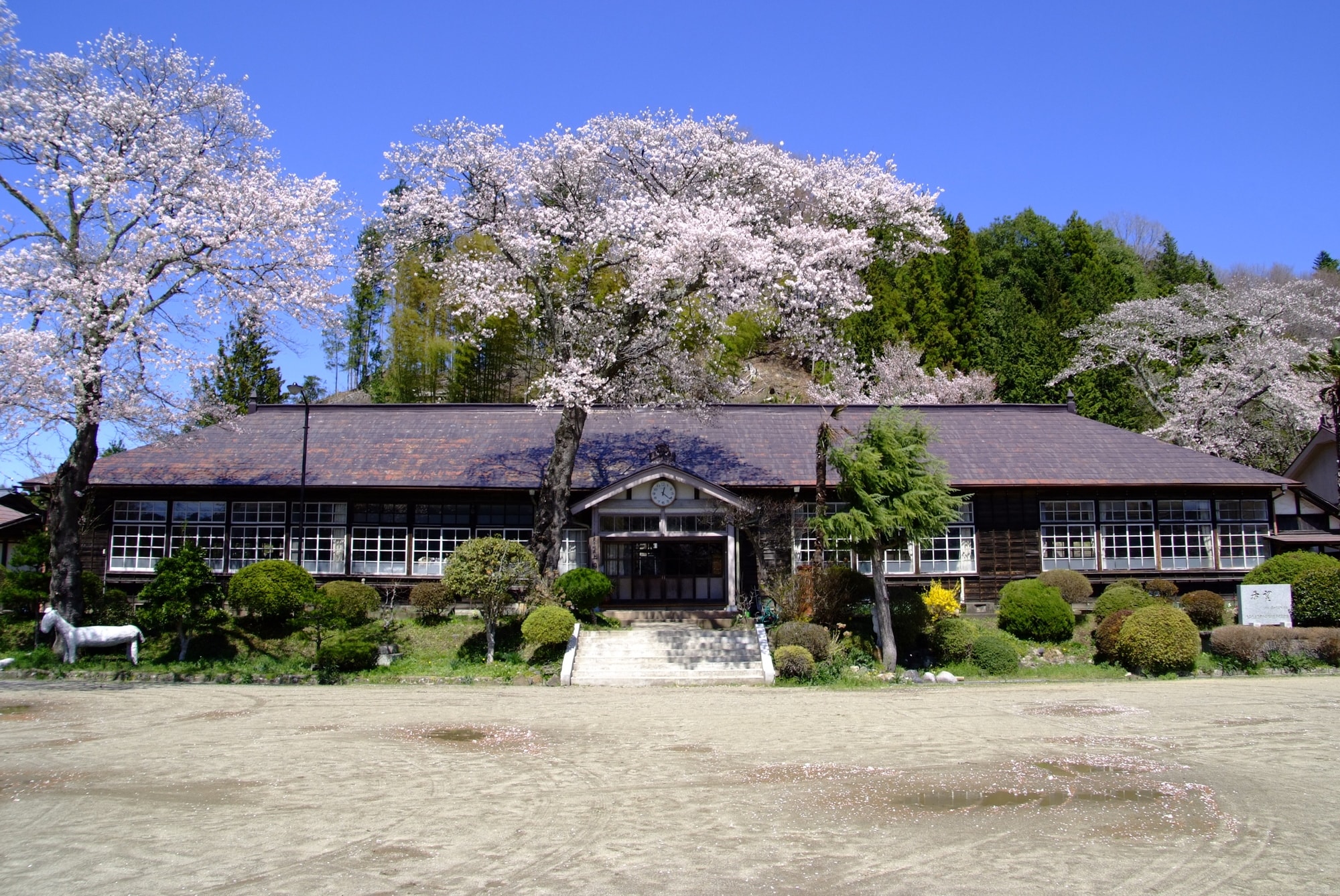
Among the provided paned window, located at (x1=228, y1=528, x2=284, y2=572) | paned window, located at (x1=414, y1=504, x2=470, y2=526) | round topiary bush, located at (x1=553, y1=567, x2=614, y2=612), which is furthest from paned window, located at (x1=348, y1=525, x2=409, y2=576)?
round topiary bush, located at (x1=553, y1=567, x2=614, y2=612)

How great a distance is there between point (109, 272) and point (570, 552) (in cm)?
1062

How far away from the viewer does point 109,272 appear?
58.9ft

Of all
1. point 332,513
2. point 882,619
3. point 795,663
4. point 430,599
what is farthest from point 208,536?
point 882,619

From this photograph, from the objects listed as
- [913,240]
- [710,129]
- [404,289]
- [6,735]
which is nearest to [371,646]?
[6,735]

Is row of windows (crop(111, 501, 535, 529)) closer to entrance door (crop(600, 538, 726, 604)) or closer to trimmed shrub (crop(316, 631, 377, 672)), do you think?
entrance door (crop(600, 538, 726, 604))

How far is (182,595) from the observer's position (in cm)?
1806

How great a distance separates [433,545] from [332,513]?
2505 millimetres

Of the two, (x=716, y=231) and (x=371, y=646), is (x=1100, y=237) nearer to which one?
(x=716, y=231)

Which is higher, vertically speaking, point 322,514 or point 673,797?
point 322,514

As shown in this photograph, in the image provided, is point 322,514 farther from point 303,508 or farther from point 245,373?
point 245,373

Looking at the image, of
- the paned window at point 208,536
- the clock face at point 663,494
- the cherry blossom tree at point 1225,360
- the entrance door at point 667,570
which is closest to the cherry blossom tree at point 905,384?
the cherry blossom tree at point 1225,360

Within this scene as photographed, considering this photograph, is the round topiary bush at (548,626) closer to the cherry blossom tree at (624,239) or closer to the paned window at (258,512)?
the cherry blossom tree at (624,239)

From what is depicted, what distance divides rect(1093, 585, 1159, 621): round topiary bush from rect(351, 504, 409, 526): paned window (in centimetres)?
1506

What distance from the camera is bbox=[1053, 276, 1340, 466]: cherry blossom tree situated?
30312mm
